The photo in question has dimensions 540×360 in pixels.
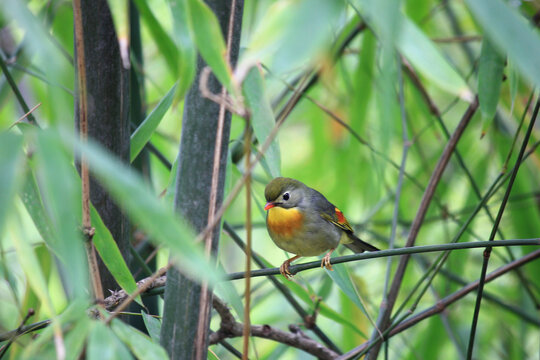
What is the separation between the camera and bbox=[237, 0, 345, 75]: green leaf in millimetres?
959

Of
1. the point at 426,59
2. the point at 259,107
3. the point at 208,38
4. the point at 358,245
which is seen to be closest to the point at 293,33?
the point at 208,38

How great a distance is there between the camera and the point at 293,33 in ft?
3.22

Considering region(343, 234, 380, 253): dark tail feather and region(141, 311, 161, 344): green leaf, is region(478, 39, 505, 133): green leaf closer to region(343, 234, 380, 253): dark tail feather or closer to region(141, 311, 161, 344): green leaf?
region(141, 311, 161, 344): green leaf

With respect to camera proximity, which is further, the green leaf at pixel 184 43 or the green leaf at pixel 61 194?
the green leaf at pixel 184 43

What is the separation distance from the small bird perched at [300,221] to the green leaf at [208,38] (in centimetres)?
158

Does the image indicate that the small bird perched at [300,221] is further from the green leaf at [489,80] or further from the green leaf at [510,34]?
the green leaf at [510,34]

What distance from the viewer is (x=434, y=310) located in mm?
2139

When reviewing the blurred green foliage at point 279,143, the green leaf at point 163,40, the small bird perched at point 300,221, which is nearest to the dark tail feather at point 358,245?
the small bird perched at point 300,221

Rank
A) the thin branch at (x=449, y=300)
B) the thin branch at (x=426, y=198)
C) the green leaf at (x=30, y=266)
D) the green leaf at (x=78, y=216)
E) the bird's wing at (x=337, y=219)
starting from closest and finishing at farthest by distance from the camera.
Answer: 1. the green leaf at (x=30, y=266)
2. the green leaf at (x=78, y=216)
3. the thin branch at (x=449, y=300)
4. the thin branch at (x=426, y=198)
5. the bird's wing at (x=337, y=219)

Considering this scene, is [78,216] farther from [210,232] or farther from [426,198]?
[426,198]

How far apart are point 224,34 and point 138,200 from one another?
59 cm

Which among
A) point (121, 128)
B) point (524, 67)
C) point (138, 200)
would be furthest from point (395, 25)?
point (121, 128)

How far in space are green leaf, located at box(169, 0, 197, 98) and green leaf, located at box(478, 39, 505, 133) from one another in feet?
3.42

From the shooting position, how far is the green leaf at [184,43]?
1.18 meters
